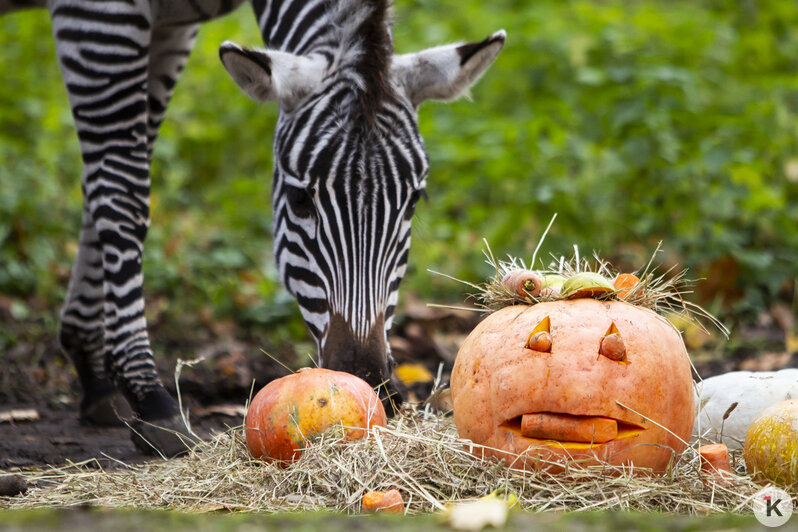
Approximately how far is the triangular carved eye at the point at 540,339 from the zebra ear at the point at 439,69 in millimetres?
1529

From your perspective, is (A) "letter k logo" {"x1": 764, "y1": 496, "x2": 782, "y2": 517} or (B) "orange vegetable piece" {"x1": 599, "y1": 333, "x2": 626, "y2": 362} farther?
(B) "orange vegetable piece" {"x1": 599, "y1": 333, "x2": 626, "y2": 362}

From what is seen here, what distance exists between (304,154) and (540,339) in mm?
1368

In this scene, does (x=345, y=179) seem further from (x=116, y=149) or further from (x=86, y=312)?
(x=86, y=312)

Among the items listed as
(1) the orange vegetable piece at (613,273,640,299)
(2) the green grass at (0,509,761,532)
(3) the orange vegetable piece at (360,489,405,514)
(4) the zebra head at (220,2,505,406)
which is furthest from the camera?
(4) the zebra head at (220,2,505,406)

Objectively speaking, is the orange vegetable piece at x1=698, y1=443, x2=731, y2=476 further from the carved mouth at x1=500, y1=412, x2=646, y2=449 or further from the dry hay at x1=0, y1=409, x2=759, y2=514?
the carved mouth at x1=500, y1=412, x2=646, y2=449

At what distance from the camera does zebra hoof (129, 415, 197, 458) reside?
12.6 feet

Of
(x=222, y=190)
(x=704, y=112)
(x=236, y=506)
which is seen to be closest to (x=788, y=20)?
(x=704, y=112)

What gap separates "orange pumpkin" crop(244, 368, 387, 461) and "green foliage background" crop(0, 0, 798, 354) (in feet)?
7.83

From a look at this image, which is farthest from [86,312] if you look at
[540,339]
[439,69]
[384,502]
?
[540,339]

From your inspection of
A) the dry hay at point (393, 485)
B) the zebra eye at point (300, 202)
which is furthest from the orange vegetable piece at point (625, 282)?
the zebra eye at point (300, 202)

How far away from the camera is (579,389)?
9.13ft

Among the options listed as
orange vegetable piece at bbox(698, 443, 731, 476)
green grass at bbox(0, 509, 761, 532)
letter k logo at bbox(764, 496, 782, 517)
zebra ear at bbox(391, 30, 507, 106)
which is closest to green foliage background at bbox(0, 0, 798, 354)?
zebra ear at bbox(391, 30, 507, 106)

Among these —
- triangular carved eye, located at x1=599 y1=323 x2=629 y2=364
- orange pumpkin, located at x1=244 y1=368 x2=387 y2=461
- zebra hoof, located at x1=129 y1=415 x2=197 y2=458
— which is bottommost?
zebra hoof, located at x1=129 y1=415 x2=197 y2=458

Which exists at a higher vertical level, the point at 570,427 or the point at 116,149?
the point at 116,149
